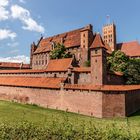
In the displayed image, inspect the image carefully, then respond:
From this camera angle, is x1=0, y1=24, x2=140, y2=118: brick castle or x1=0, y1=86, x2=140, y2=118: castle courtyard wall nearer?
x1=0, y1=86, x2=140, y2=118: castle courtyard wall

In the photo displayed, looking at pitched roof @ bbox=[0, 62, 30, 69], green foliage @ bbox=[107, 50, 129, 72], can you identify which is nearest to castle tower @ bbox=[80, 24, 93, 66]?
green foliage @ bbox=[107, 50, 129, 72]

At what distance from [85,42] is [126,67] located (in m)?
12.8

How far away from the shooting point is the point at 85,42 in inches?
2251

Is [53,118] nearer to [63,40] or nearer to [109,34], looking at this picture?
[63,40]

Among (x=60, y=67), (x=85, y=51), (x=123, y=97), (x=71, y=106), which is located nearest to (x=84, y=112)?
(x=71, y=106)

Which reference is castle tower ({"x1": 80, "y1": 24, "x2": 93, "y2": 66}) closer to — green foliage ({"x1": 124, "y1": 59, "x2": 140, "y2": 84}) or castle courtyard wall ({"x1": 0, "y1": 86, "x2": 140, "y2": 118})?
A: green foliage ({"x1": 124, "y1": 59, "x2": 140, "y2": 84})

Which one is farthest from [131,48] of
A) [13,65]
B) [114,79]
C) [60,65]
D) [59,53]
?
[13,65]

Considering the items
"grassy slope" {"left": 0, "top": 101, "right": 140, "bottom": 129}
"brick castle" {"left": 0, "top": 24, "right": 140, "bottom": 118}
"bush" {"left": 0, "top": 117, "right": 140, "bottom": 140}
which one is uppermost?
"brick castle" {"left": 0, "top": 24, "right": 140, "bottom": 118}

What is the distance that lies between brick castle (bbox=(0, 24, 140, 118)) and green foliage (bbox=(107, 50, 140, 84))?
7.32 ft

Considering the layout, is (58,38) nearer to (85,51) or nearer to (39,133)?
(85,51)

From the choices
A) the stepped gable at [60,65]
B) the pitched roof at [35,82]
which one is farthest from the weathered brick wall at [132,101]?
the stepped gable at [60,65]

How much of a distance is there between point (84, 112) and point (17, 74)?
2561cm

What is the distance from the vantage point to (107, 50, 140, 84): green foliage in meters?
47.4

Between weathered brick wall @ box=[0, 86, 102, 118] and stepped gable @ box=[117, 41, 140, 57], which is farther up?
stepped gable @ box=[117, 41, 140, 57]
